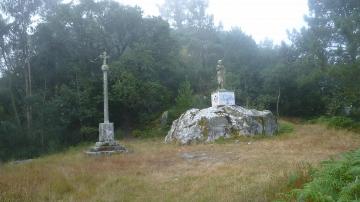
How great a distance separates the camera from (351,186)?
558cm

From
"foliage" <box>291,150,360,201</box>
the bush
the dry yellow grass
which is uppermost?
"foliage" <box>291,150,360,201</box>

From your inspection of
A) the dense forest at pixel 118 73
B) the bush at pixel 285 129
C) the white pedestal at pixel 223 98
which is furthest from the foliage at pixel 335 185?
the dense forest at pixel 118 73

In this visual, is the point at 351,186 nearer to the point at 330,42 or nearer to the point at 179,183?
the point at 179,183

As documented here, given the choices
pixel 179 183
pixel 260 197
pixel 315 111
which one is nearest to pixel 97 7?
pixel 315 111

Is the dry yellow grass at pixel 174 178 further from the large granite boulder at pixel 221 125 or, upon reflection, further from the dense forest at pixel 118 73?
the dense forest at pixel 118 73

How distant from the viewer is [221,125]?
64.5 feet

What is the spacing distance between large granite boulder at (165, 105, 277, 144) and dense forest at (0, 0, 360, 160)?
5.98 metres

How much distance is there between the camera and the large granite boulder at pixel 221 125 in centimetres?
1953

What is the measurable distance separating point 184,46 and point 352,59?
1675 centimetres

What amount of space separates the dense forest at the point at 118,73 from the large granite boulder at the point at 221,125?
5981 mm

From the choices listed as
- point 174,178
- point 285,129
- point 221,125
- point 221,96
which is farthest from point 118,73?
point 174,178

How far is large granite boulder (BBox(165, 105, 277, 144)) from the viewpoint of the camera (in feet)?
64.1

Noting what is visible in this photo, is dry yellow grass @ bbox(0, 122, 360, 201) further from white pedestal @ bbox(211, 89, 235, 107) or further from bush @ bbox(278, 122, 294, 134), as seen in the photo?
white pedestal @ bbox(211, 89, 235, 107)

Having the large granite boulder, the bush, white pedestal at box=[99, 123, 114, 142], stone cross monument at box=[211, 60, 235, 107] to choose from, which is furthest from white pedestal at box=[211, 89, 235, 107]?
white pedestal at box=[99, 123, 114, 142]
